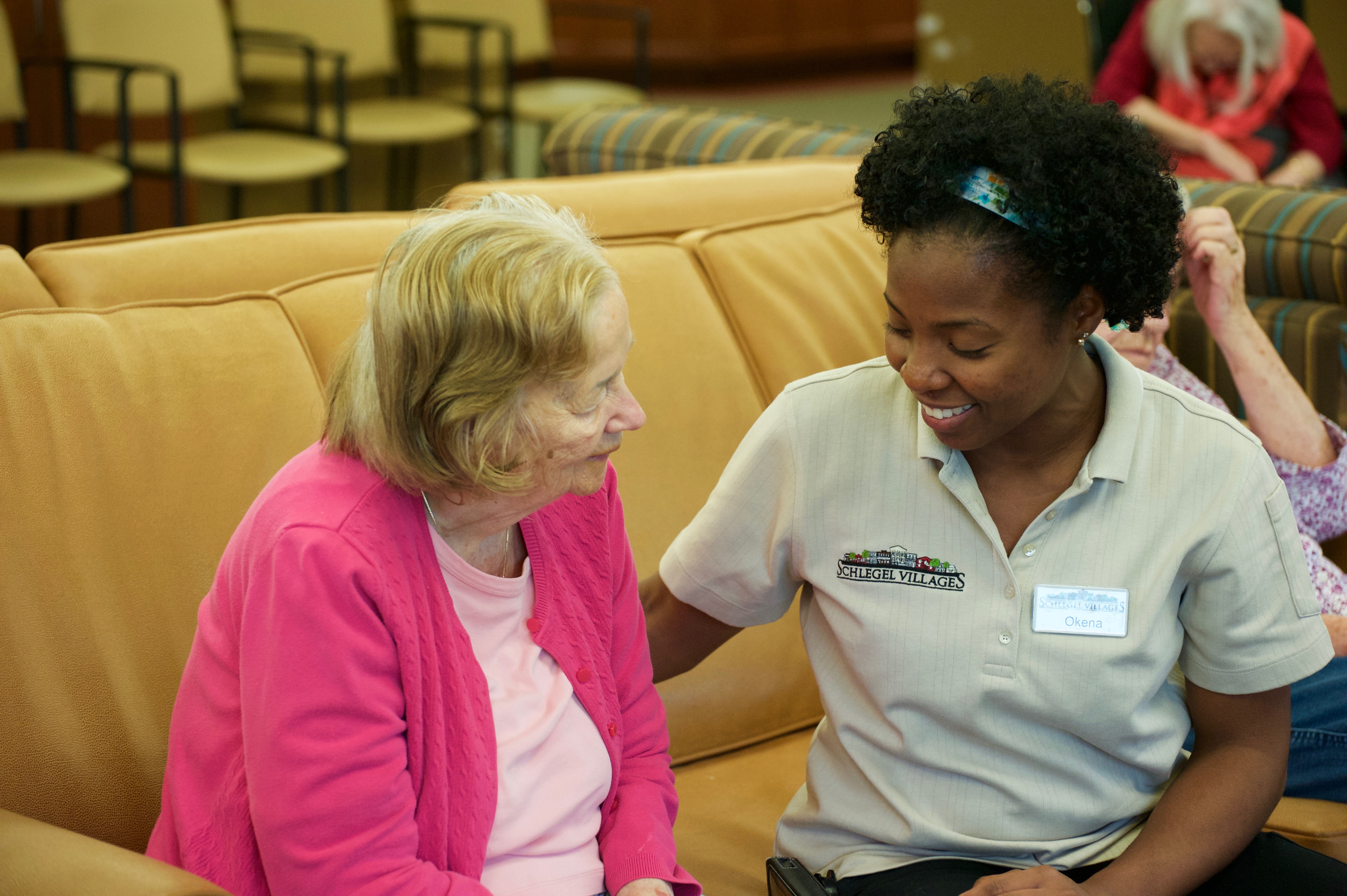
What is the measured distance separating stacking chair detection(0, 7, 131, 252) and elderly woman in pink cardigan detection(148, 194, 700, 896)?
3.34m

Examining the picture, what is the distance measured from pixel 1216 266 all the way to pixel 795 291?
63 centimetres

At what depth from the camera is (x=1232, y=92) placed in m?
3.89

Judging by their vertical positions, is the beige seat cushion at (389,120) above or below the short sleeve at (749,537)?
below

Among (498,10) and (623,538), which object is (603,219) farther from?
(498,10)

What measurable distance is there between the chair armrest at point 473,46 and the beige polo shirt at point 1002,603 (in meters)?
4.65

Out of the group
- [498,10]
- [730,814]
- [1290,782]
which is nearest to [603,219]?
[730,814]

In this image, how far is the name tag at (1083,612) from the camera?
1.21 metres

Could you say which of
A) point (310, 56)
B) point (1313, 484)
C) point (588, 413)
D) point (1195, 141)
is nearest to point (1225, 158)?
point (1195, 141)

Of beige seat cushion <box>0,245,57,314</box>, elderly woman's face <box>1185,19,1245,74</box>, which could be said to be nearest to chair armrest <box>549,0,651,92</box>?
elderly woman's face <box>1185,19,1245,74</box>

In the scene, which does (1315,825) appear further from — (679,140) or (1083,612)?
(679,140)

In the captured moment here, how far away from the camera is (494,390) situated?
1075 mm

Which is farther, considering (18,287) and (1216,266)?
(1216,266)

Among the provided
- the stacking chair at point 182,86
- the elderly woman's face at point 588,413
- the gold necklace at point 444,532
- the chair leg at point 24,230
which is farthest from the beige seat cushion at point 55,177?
the elderly woman's face at point 588,413

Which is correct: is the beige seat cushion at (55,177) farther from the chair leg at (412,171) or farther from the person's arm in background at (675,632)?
the person's arm in background at (675,632)
